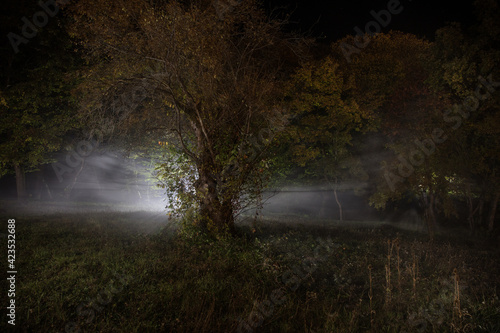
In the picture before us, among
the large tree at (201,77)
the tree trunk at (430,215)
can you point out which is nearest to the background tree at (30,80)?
the large tree at (201,77)

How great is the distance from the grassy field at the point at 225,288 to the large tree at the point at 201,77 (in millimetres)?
2128

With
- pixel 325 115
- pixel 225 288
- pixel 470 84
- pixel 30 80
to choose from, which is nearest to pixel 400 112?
pixel 470 84

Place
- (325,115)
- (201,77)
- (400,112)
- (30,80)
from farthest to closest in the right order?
(325,115)
(400,112)
(30,80)
(201,77)

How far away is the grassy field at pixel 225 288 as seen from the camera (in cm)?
414

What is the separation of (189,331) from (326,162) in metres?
21.3

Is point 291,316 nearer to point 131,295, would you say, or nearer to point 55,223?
point 131,295

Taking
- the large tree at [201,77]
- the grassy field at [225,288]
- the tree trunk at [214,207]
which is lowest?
the grassy field at [225,288]

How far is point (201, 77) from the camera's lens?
891 cm

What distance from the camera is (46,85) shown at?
13.8m

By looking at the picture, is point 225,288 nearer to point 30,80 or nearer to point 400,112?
point 400,112

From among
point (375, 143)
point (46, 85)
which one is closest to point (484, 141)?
point (375, 143)

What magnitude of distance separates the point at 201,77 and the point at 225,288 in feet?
22.6

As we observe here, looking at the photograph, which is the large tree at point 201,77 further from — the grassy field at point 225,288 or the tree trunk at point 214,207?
the grassy field at point 225,288

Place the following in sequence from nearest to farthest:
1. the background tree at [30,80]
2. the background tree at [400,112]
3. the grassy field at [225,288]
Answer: the grassy field at [225,288], the background tree at [30,80], the background tree at [400,112]
